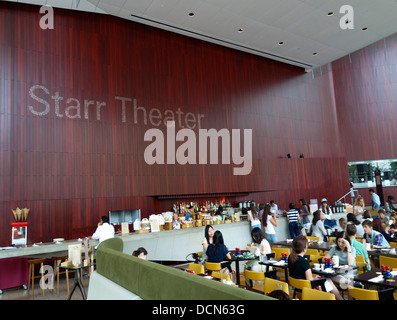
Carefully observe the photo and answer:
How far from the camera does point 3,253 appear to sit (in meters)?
5.66

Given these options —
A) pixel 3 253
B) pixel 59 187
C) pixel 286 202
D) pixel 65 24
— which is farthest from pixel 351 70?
pixel 3 253

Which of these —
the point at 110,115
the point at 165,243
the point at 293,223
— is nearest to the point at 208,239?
the point at 165,243

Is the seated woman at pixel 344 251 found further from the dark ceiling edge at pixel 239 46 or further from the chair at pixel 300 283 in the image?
the dark ceiling edge at pixel 239 46

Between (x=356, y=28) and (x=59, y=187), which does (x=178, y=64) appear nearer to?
(x=59, y=187)

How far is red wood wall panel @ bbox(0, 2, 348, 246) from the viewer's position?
7801 millimetres

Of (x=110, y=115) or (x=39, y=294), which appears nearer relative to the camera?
(x=39, y=294)

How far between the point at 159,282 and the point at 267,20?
33.8 feet

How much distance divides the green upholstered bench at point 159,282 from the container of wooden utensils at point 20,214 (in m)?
4.37

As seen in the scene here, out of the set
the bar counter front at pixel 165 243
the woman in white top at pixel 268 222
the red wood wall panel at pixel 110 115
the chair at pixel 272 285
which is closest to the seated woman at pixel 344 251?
the chair at pixel 272 285

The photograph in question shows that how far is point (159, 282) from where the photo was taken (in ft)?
7.88

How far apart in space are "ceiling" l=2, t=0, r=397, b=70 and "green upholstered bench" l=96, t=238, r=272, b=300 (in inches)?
304

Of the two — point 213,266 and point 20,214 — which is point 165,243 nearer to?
point 213,266

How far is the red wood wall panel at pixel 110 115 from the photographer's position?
7801 millimetres

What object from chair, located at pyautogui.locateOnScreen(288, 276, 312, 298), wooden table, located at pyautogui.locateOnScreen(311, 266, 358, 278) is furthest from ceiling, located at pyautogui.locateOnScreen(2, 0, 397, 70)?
chair, located at pyautogui.locateOnScreen(288, 276, 312, 298)
